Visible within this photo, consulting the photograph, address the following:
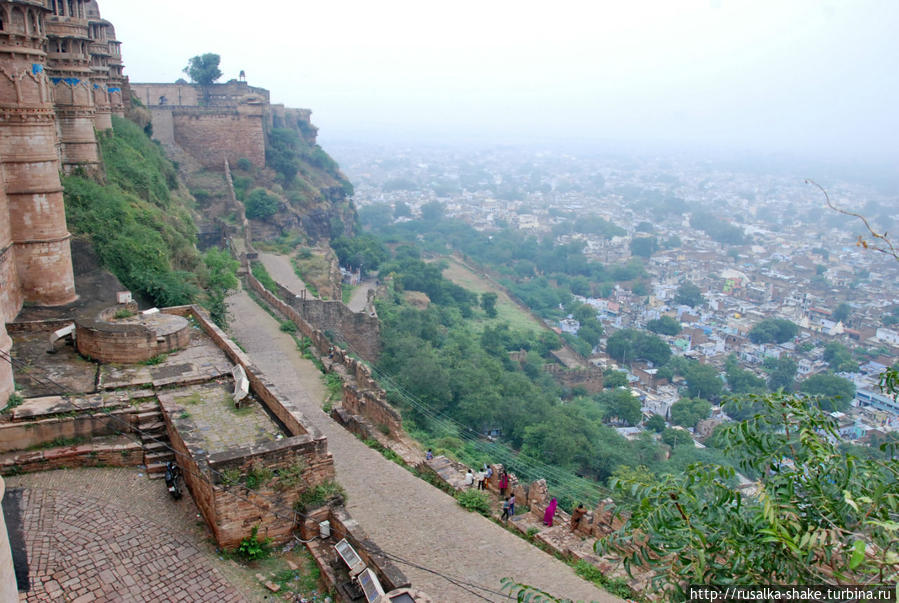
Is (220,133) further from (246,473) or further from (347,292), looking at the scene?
(246,473)

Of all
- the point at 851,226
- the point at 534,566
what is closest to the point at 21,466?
the point at 534,566

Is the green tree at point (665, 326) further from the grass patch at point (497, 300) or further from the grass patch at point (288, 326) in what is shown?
the grass patch at point (288, 326)

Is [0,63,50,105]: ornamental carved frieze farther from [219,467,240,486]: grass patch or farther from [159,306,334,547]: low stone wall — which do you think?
[219,467,240,486]: grass patch

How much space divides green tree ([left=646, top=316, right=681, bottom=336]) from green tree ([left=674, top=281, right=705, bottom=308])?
9880mm

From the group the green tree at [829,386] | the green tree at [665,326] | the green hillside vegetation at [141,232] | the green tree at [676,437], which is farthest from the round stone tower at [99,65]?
the green tree at [665,326]

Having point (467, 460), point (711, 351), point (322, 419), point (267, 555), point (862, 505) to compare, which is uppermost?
point (862, 505)

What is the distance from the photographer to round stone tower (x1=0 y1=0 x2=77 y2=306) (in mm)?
12023

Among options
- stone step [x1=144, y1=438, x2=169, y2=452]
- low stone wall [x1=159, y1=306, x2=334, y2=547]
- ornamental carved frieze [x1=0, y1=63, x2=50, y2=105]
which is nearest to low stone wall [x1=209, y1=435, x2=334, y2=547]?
low stone wall [x1=159, y1=306, x2=334, y2=547]

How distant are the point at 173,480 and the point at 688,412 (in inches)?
1089

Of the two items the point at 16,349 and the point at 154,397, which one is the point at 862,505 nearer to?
the point at 154,397

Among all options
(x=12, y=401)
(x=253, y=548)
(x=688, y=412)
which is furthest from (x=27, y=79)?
(x=688, y=412)

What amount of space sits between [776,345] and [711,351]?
556 centimetres

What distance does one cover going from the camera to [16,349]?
36.5ft

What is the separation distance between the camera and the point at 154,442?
9.37m
